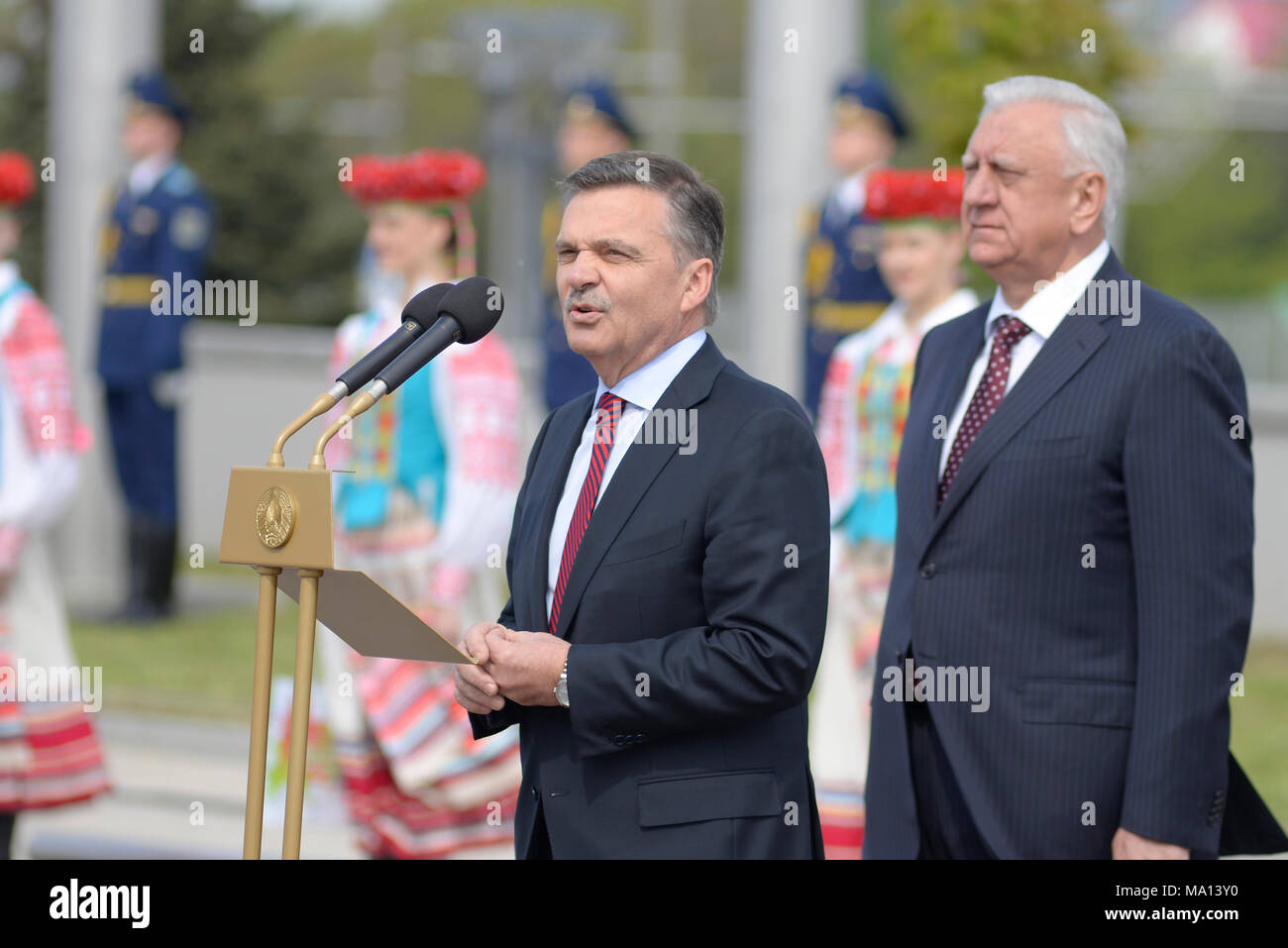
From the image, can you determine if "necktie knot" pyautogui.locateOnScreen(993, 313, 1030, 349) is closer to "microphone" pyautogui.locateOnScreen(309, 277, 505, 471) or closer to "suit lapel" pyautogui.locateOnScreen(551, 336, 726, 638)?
"suit lapel" pyautogui.locateOnScreen(551, 336, 726, 638)

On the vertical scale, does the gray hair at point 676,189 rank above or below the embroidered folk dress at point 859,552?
above

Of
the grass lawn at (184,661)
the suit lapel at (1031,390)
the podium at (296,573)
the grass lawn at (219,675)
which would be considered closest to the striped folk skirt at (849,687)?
the grass lawn at (219,675)

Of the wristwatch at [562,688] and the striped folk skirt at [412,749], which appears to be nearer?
the wristwatch at [562,688]

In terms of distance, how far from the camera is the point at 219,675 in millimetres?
8430

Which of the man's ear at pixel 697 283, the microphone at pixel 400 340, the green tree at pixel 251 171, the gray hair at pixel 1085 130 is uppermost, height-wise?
the green tree at pixel 251 171

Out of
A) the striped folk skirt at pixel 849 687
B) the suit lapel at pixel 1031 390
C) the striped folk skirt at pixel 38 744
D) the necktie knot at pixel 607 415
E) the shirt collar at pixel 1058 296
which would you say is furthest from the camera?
the striped folk skirt at pixel 849 687

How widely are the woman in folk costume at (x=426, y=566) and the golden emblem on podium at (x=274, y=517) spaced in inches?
114

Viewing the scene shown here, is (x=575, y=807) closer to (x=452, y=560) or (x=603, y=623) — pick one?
(x=603, y=623)

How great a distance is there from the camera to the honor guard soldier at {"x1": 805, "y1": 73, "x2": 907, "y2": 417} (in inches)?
316

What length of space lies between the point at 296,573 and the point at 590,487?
0.45 m

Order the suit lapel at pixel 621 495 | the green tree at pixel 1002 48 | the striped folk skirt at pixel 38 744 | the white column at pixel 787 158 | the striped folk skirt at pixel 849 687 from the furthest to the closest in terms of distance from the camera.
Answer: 1. the green tree at pixel 1002 48
2. the white column at pixel 787 158
3. the striped folk skirt at pixel 849 687
4. the striped folk skirt at pixel 38 744
5. the suit lapel at pixel 621 495

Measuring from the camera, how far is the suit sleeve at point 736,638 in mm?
2662

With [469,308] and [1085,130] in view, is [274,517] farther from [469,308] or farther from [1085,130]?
[1085,130]

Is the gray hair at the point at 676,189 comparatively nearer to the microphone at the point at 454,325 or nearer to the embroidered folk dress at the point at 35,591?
the microphone at the point at 454,325
